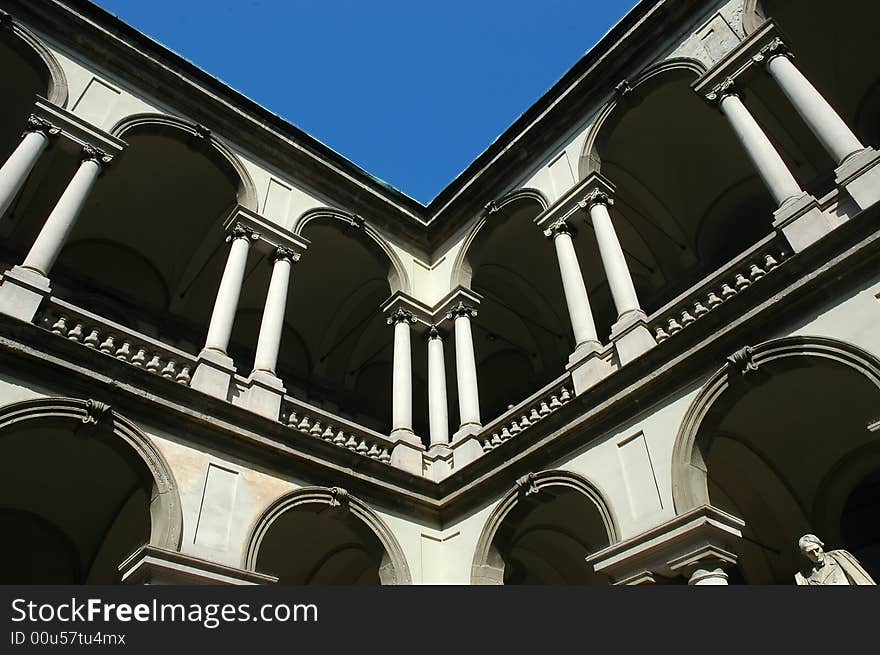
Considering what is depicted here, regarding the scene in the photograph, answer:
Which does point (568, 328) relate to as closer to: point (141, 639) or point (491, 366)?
point (491, 366)

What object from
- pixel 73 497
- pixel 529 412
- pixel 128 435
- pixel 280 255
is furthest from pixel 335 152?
pixel 73 497

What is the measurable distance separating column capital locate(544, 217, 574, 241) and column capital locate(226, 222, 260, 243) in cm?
544

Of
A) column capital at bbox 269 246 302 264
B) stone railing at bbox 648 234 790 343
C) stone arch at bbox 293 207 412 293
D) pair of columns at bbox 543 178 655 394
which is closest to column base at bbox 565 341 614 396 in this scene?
pair of columns at bbox 543 178 655 394

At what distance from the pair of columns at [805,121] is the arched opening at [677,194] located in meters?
2.95

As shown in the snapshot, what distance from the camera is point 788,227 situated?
30.9 ft

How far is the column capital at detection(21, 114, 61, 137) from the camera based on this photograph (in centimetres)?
1138

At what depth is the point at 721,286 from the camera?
10664mm

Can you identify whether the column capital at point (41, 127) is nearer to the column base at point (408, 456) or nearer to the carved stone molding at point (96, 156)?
the carved stone molding at point (96, 156)

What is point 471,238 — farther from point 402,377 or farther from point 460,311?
point 402,377

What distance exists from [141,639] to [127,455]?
13.6 ft

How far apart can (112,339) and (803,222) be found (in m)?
9.32

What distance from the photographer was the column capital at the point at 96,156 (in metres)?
11.7

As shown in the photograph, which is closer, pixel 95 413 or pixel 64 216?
pixel 95 413

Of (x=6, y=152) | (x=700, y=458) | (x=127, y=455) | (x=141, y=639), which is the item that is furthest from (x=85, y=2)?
(x=700, y=458)
